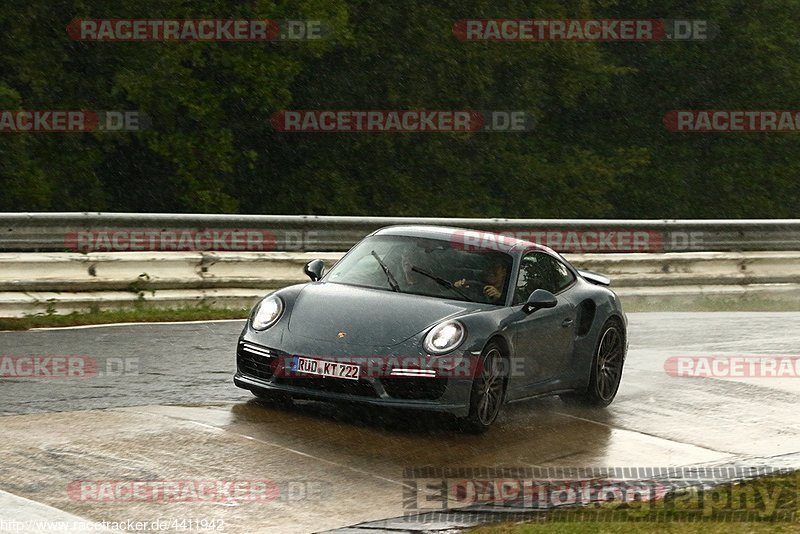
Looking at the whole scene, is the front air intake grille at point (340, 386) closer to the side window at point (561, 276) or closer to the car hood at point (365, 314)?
the car hood at point (365, 314)

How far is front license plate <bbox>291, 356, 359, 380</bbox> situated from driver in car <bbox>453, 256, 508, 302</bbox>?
1.39 metres

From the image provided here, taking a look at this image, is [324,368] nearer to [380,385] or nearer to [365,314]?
[380,385]

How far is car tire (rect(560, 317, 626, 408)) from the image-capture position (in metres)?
11.4

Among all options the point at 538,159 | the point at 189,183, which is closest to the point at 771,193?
the point at 538,159

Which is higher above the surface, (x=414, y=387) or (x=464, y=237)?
(x=464, y=237)

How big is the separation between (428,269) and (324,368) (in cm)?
145

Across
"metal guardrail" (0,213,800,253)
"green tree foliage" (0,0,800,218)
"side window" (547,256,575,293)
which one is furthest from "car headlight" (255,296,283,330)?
"green tree foliage" (0,0,800,218)

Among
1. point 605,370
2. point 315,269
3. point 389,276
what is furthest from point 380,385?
point 605,370

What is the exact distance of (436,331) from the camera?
9.58 metres

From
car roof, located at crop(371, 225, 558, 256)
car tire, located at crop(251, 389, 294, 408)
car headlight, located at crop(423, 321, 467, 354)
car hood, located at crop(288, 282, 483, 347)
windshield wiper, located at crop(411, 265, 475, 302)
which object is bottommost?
car tire, located at crop(251, 389, 294, 408)

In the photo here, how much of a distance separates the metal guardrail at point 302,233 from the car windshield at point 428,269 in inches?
210

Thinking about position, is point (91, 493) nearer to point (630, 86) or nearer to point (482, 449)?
point (482, 449)

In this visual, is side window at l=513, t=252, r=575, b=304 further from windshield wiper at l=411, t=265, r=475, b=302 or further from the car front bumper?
the car front bumper

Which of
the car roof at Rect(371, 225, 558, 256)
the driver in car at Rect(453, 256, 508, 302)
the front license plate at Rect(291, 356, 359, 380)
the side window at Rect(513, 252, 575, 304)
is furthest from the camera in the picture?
the car roof at Rect(371, 225, 558, 256)
